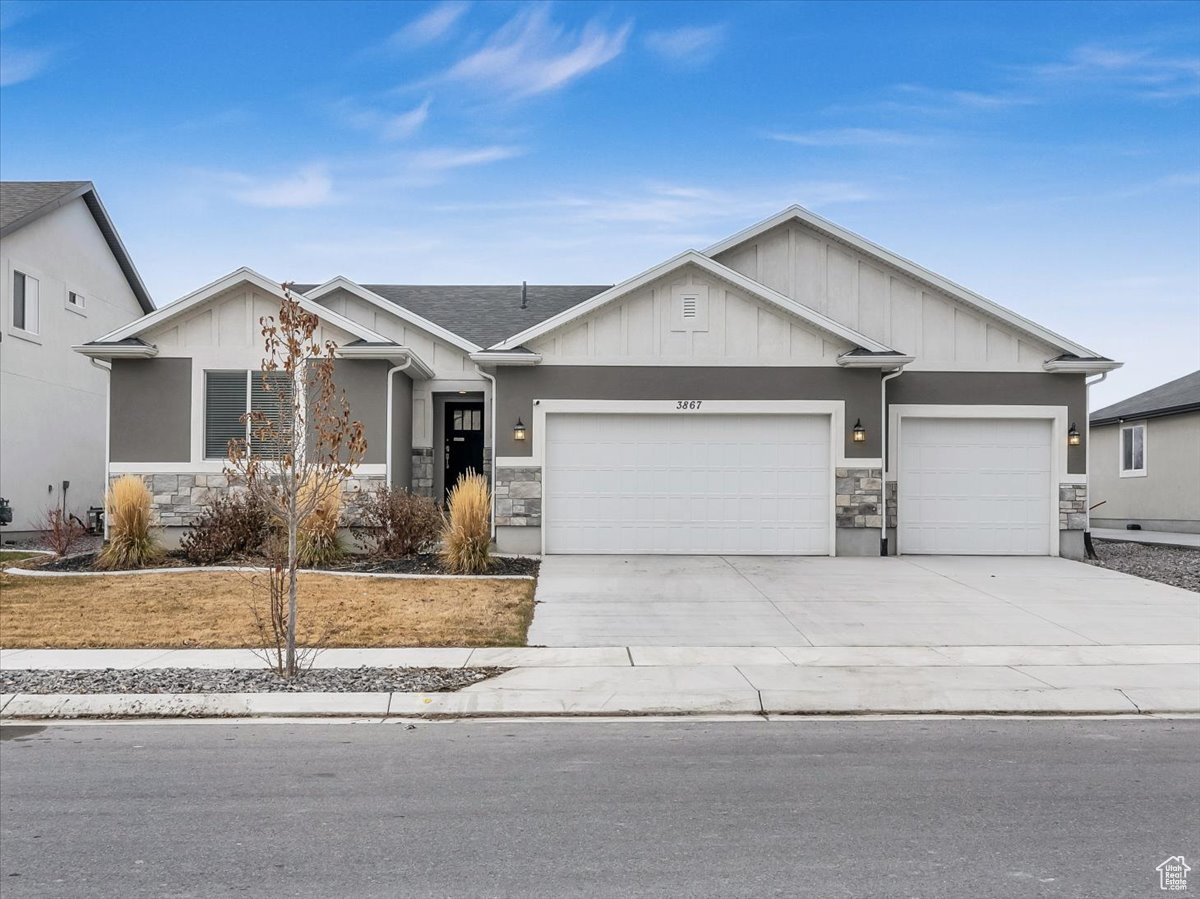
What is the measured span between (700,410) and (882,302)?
4.51 meters

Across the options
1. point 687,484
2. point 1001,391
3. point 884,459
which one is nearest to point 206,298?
point 687,484

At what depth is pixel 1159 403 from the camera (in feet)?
78.2

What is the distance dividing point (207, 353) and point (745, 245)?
1030 centimetres

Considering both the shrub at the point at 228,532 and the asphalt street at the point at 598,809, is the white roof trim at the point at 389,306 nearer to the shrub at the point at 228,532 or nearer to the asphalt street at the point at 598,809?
the shrub at the point at 228,532

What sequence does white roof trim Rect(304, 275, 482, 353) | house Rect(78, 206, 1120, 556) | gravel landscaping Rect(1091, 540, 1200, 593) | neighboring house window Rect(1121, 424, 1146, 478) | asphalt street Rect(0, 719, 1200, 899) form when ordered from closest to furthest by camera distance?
asphalt street Rect(0, 719, 1200, 899)
gravel landscaping Rect(1091, 540, 1200, 593)
house Rect(78, 206, 1120, 556)
white roof trim Rect(304, 275, 482, 353)
neighboring house window Rect(1121, 424, 1146, 478)

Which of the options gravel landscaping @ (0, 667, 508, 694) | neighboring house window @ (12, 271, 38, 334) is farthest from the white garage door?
neighboring house window @ (12, 271, 38, 334)

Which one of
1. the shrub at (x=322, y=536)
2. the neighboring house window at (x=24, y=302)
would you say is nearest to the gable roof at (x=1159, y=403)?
the shrub at (x=322, y=536)

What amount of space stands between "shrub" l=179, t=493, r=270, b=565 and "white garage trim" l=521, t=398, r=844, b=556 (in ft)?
14.8

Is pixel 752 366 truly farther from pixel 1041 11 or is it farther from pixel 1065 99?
pixel 1065 99

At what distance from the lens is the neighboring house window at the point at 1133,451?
2430 cm

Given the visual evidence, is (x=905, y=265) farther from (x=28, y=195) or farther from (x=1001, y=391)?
(x=28, y=195)

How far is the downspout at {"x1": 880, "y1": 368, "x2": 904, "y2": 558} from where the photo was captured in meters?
15.2

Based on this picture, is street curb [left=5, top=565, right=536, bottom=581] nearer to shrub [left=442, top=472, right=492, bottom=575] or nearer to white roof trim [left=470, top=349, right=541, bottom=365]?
shrub [left=442, top=472, right=492, bottom=575]

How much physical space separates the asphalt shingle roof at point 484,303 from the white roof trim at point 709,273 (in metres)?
3.77
